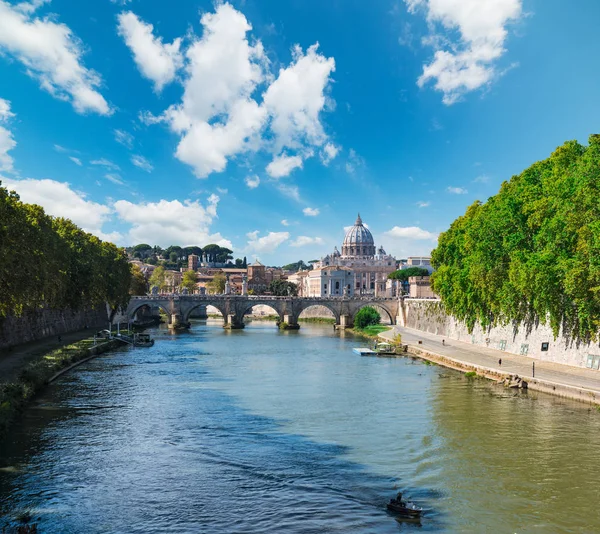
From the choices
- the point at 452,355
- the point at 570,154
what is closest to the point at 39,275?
the point at 452,355

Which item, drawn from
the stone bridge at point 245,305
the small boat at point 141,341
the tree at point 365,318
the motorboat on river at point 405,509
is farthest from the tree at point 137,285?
the motorboat on river at point 405,509

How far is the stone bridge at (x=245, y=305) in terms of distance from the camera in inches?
Answer: 3295

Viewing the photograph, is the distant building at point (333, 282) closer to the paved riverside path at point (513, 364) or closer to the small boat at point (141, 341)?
the small boat at point (141, 341)

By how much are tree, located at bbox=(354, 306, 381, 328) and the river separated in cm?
4487

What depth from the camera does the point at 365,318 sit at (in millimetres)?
79062

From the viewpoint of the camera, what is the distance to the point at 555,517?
1488 centimetres

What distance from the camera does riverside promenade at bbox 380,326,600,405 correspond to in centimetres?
2664

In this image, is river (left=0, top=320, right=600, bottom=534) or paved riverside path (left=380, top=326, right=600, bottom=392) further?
paved riverside path (left=380, top=326, right=600, bottom=392)

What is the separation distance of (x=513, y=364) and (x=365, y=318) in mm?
43949

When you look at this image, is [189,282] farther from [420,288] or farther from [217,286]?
[420,288]

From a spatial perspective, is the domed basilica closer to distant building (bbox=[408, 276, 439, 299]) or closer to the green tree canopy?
distant building (bbox=[408, 276, 439, 299])

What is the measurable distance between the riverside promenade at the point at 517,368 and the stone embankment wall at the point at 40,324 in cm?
2746

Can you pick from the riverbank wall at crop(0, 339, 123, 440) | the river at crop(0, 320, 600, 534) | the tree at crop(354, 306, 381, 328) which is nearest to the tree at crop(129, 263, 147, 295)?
the tree at crop(354, 306, 381, 328)

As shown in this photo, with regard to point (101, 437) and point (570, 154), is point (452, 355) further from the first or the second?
point (101, 437)
